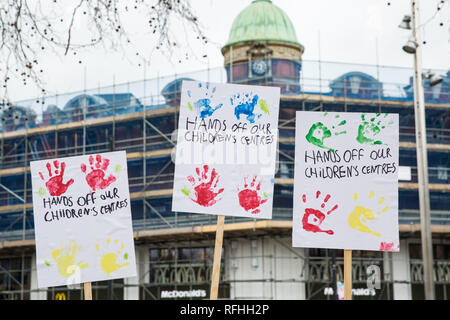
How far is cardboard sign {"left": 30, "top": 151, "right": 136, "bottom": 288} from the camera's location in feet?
34.3

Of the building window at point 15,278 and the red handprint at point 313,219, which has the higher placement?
the building window at point 15,278

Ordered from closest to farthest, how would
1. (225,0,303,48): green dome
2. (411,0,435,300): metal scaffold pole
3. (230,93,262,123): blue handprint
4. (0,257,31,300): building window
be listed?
(230,93,262,123): blue handprint < (411,0,435,300): metal scaffold pole < (0,257,31,300): building window < (225,0,303,48): green dome

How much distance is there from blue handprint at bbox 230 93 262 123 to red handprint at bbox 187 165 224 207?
750 mm

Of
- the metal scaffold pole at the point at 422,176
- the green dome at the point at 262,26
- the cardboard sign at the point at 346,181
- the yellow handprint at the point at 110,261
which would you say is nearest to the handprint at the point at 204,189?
the cardboard sign at the point at 346,181

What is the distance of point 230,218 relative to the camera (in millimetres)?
31953

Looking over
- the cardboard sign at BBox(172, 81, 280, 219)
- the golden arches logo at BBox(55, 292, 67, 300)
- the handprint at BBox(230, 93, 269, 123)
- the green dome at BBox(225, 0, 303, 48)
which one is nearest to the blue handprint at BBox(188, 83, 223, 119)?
the cardboard sign at BBox(172, 81, 280, 219)

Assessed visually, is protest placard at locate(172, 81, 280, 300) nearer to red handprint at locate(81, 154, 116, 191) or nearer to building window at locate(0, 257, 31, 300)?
red handprint at locate(81, 154, 116, 191)

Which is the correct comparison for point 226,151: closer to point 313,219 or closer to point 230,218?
point 313,219

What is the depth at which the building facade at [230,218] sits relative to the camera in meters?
31.2

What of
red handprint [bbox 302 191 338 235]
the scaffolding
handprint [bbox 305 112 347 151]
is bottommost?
red handprint [bbox 302 191 338 235]

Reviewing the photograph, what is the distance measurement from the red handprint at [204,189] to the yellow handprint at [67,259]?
1.74 metres

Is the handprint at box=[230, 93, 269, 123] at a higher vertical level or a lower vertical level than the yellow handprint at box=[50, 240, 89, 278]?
higher

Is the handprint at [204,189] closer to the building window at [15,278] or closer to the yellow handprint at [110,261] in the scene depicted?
the yellow handprint at [110,261]

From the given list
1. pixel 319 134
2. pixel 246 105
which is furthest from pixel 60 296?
pixel 319 134
